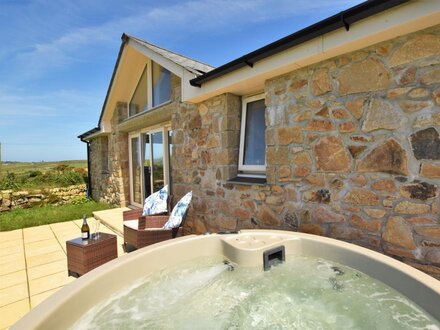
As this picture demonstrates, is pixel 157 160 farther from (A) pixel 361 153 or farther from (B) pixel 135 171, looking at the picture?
(A) pixel 361 153

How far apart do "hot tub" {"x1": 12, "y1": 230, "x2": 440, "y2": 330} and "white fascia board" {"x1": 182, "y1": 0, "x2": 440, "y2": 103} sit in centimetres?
197

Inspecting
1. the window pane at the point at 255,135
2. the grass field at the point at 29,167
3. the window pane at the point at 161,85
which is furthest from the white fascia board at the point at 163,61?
the grass field at the point at 29,167

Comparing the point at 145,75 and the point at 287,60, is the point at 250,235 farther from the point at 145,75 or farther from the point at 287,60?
the point at 145,75

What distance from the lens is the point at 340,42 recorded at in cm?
239

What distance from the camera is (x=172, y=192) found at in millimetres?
5480

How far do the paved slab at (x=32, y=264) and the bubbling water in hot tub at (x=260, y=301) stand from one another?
145cm

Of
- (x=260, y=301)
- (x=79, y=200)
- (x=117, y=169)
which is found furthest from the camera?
(x=79, y=200)

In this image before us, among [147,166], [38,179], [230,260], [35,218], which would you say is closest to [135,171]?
[147,166]

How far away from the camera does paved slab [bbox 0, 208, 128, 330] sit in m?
2.78

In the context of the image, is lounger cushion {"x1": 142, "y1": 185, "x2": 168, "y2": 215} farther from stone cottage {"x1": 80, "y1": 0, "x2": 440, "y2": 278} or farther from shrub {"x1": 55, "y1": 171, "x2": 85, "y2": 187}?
shrub {"x1": 55, "y1": 171, "x2": 85, "y2": 187}

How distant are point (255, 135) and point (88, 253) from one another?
2.94 m

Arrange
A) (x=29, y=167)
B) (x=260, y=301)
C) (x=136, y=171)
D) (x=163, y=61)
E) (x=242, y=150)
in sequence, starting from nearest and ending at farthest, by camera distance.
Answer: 1. (x=260, y=301)
2. (x=242, y=150)
3. (x=163, y=61)
4. (x=136, y=171)
5. (x=29, y=167)

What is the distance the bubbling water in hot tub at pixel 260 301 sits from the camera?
180 centimetres

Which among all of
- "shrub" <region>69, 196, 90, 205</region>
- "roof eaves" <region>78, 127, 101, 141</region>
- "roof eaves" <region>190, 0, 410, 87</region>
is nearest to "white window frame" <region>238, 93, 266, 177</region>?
"roof eaves" <region>190, 0, 410, 87</region>
